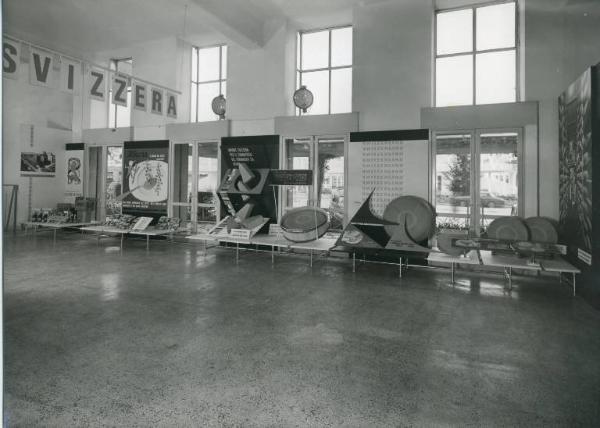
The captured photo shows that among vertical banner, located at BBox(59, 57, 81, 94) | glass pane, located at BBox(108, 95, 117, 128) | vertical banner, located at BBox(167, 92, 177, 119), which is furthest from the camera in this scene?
glass pane, located at BBox(108, 95, 117, 128)

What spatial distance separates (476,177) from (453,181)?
401 mm

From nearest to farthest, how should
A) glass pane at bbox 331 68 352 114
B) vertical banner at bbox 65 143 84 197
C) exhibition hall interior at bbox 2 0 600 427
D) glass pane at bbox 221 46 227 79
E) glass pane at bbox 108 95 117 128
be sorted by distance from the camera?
exhibition hall interior at bbox 2 0 600 427
glass pane at bbox 331 68 352 114
glass pane at bbox 221 46 227 79
vertical banner at bbox 65 143 84 197
glass pane at bbox 108 95 117 128

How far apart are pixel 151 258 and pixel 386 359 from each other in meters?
5.68

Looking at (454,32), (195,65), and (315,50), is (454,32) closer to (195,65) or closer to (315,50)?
(315,50)

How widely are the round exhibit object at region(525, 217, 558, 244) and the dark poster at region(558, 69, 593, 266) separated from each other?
0.58ft

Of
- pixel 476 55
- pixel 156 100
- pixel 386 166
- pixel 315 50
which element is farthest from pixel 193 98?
pixel 476 55

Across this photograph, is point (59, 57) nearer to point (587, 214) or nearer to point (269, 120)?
point (269, 120)

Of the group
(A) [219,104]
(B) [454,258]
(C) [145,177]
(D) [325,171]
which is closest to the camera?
(B) [454,258]

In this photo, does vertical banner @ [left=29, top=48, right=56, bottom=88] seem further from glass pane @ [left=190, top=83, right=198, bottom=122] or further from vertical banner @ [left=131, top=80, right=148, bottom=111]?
glass pane @ [left=190, top=83, right=198, bottom=122]

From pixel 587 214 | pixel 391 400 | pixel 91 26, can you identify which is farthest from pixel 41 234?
pixel 587 214

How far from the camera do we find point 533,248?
17.9 feet

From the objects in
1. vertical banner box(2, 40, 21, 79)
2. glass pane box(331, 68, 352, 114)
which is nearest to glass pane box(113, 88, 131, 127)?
vertical banner box(2, 40, 21, 79)

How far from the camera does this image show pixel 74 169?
38.2 ft

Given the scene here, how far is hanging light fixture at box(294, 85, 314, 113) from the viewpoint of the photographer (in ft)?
27.1
